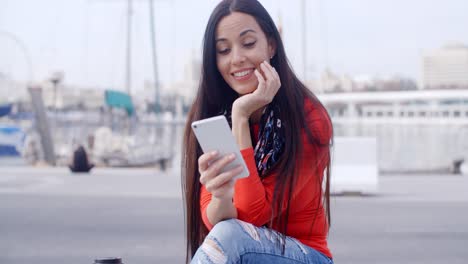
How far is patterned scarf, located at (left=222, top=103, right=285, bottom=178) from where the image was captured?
2674 mm

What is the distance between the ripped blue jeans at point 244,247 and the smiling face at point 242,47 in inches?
22.9

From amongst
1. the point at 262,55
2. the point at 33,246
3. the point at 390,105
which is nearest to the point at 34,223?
the point at 33,246

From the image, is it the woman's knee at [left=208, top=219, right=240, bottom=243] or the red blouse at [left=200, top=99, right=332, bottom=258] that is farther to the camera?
the red blouse at [left=200, top=99, right=332, bottom=258]

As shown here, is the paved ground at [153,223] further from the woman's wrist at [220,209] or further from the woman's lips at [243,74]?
the woman's wrist at [220,209]

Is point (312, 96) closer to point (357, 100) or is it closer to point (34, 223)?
point (34, 223)

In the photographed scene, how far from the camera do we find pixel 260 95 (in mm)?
2629

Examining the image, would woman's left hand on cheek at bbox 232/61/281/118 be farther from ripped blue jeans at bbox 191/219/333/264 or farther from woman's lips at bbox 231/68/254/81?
ripped blue jeans at bbox 191/219/333/264

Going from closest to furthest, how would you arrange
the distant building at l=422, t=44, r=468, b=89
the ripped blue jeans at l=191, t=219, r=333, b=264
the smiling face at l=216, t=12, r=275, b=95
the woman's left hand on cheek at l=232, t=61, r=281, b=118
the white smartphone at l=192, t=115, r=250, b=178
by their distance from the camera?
the white smartphone at l=192, t=115, r=250, b=178 < the ripped blue jeans at l=191, t=219, r=333, b=264 < the woman's left hand on cheek at l=232, t=61, r=281, b=118 < the smiling face at l=216, t=12, r=275, b=95 < the distant building at l=422, t=44, r=468, b=89

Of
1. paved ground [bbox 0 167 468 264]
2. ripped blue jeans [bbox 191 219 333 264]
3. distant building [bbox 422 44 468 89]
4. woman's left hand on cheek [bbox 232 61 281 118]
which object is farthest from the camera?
distant building [bbox 422 44 468 89]

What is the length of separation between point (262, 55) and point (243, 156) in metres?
0.43

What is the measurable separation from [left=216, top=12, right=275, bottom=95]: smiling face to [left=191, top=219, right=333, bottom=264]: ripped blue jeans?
581mm

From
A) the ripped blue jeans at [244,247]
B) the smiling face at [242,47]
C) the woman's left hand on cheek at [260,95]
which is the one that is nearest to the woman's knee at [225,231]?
the ripped blue jeans at [244,247]

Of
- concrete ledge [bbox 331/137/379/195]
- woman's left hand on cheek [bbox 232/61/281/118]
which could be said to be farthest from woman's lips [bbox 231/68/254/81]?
concrete ledge [bbox 331/137/379/195]

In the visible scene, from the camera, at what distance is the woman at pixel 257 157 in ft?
8.00
